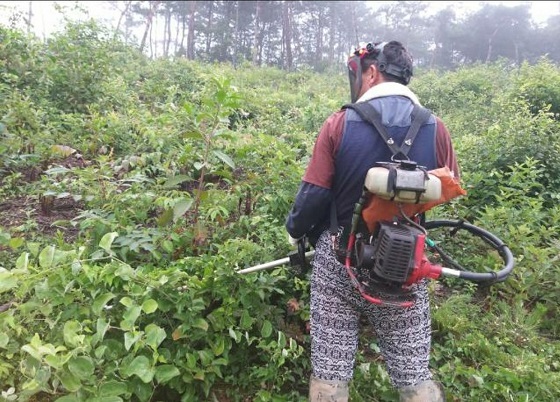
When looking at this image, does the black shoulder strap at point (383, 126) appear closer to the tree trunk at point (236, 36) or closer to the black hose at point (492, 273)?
the black hose at point (492, 273)

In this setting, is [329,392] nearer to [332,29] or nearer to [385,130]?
[385,130]

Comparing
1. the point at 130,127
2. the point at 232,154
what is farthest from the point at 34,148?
the point at 232,154

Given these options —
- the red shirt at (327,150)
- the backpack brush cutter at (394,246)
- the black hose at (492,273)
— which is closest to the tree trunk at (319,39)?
the black hose at (492,273)

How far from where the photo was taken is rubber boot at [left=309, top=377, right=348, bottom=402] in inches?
88.2

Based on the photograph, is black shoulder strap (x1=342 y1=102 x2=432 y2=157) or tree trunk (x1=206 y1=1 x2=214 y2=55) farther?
tree trunk (x1=206 y1=1 x2=214 y2=55)

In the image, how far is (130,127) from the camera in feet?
20.5

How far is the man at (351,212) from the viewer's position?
208cm

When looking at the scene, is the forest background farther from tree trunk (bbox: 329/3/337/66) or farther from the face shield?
tree trunk (bbox: 329/3/337/66)

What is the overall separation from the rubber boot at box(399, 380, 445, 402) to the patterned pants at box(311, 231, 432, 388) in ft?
0.09

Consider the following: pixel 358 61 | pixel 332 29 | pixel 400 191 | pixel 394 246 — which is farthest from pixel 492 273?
pixel 332 29

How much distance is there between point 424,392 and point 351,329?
19.0 inches

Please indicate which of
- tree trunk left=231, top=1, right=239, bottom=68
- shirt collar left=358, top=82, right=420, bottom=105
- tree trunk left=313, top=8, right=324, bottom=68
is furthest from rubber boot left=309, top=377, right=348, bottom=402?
tree trunk left=313, top=8, right=324, bottom=68

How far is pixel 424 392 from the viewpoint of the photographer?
2209 millimetres

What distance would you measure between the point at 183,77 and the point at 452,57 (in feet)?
138
